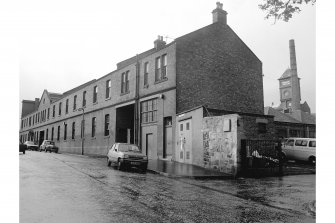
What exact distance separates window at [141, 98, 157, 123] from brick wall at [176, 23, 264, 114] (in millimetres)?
2778

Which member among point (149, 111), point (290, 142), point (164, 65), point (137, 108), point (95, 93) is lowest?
point (290, 142)

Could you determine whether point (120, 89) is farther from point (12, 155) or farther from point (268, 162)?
point (12, 155)

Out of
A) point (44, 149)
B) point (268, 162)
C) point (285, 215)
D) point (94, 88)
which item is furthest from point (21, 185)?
point (44, 149)

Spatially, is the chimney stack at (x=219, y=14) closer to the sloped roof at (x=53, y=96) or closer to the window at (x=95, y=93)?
the window at (x=95, y=93)

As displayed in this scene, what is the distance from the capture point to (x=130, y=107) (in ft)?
87.1

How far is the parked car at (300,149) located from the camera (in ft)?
65.5

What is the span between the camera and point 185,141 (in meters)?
18.9

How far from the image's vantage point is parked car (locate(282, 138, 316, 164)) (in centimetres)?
1997

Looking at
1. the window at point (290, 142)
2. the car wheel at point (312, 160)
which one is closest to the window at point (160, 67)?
the window at point (290, 142)

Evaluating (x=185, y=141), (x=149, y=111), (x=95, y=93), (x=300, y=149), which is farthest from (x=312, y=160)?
(x=95, y=93)

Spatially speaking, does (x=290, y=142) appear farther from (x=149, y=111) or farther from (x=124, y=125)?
(x=124, y=125)

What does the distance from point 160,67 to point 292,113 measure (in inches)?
1048

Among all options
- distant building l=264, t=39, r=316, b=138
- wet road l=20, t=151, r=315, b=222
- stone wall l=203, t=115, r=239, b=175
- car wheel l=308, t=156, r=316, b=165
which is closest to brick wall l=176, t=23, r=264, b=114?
stone wall l=203, t=115, r=239, b=175

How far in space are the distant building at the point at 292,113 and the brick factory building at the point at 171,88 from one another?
6.67 meters
